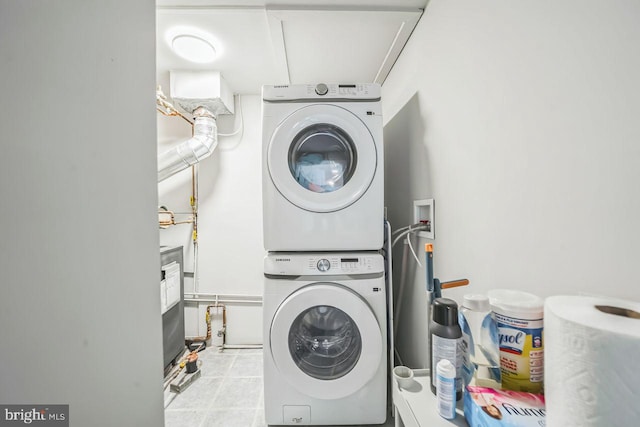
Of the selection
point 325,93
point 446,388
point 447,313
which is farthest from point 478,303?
point 325,93

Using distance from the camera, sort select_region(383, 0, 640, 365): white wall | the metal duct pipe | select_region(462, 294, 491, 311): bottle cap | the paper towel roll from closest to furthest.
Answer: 1. the paper towel roll
2. select_region(383, 0, 640, 365): white wall
3. select_region(462, 294, 491, 311): bottle cap
4. the metal duct pipe

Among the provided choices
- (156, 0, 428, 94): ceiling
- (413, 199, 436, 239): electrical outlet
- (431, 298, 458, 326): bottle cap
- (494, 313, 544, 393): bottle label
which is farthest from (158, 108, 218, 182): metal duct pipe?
(494, 313, 544, 393): bottle label

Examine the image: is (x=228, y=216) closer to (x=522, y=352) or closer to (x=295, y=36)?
(x=295, y=36)

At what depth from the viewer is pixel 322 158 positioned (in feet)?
4.22

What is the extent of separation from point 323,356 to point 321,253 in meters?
0.51

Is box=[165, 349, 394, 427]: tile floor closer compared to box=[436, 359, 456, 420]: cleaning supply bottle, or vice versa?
box=[436, 359, 456, 420]: cleaning supply bottle

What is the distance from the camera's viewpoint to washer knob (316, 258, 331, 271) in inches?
45.6

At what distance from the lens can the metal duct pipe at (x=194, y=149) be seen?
1895mm

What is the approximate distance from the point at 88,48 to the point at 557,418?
99 centimetres

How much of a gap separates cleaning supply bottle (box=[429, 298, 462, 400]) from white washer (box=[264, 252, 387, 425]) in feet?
1.63

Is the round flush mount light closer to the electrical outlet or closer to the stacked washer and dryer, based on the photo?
the stacked washer and dryer

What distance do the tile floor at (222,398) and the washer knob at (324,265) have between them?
87 centimetres

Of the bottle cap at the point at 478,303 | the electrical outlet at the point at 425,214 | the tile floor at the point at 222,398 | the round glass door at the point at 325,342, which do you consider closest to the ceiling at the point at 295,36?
the electrical outlet at the point at 425,214

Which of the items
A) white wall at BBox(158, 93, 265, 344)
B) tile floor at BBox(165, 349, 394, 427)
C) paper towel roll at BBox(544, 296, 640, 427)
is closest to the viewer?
paper towel roll at BBox(544, 296, 640, 427)
